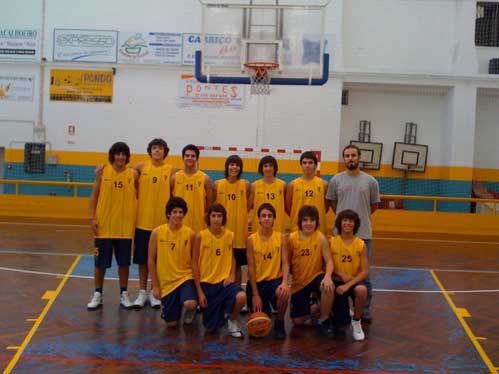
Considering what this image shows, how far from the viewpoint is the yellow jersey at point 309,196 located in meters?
5.96

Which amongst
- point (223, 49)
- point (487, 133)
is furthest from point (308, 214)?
point (487, 133)

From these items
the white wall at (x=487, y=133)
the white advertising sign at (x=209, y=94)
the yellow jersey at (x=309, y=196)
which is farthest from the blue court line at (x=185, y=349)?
the white wall at (x=487, y=133)

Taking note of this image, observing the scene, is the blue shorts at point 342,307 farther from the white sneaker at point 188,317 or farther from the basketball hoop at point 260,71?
→ the basketball hoop at point 260,71

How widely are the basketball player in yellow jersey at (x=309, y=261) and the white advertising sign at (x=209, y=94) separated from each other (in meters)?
8.85

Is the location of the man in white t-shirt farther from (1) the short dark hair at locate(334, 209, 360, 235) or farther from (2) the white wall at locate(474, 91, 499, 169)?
(2) the white wall at locate(474, 91, 499, 169)

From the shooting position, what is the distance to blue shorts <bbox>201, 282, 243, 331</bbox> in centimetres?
524

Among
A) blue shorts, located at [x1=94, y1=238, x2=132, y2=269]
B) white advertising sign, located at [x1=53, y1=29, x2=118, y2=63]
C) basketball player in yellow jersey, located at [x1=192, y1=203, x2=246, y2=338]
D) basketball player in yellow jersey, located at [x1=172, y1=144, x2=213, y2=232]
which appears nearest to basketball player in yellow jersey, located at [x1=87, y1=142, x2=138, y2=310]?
blue shorts, located at [x1=94, y1=238, x2=132, y2=269]

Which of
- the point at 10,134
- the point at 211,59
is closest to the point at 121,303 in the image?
the point at 211,59

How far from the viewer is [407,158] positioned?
1448 centimetres

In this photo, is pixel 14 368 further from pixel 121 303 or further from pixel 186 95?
pixel 186 95

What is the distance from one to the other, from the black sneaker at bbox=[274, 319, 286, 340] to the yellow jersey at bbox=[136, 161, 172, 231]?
1553mm

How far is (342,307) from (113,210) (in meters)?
2.39

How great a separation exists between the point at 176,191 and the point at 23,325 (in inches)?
73.9

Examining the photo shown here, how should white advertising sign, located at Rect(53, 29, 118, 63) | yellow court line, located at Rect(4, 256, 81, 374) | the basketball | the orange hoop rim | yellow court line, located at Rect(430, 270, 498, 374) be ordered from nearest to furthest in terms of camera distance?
yellow court line, located at Rect(4, 256, 81, 374) → yellow court line, located at Rect(430, 270, 498, 374) → the basketball → the orange hoop rim → white advertising sign, located at Rect(53, 29, 118, 63)
